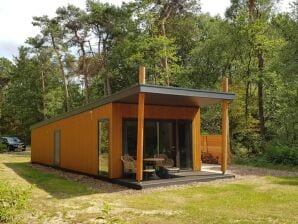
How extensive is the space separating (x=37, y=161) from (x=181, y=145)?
1113 centimetres

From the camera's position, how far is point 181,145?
49.4 ft

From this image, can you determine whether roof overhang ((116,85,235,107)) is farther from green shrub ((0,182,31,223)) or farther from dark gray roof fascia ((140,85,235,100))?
green shrub ((0,182,31,223))

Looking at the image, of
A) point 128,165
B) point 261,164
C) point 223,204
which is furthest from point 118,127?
point 261,164

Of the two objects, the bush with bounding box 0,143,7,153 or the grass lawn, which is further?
the bush with bounding box 0,143,7,153

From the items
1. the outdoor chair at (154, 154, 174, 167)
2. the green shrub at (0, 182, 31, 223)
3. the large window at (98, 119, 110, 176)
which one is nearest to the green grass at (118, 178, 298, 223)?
the green shrub at (0, 182, 31, 223)

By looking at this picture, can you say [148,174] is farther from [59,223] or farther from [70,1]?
[70,1]

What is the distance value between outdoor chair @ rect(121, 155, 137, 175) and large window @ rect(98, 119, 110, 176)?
590 mm

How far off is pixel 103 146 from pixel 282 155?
27.8ft

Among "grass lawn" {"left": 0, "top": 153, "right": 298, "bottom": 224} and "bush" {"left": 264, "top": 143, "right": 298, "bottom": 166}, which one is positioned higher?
"bush" {"left": 264, "top": 143, "right": 298, "bottom": 166}

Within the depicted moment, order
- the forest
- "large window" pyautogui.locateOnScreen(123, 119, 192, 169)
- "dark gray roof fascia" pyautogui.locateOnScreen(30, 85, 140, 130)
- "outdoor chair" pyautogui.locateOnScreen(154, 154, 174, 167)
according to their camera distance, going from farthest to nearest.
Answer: the forest
"outdoor chair" pyautogui.locateOnScreen(154, 154, 174, 167)
"large window" pyautogui.locateOnScreen(123, 119, 192, 169)
"dark gray roof fascia" pyautogui.locateOnScreen(30, 85, 140, 130)

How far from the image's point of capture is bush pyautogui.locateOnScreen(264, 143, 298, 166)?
16966 millimetres

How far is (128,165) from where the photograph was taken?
508 inches

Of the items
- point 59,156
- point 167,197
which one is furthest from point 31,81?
point 167,197

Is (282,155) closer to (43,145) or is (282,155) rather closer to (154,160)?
(154,160)
